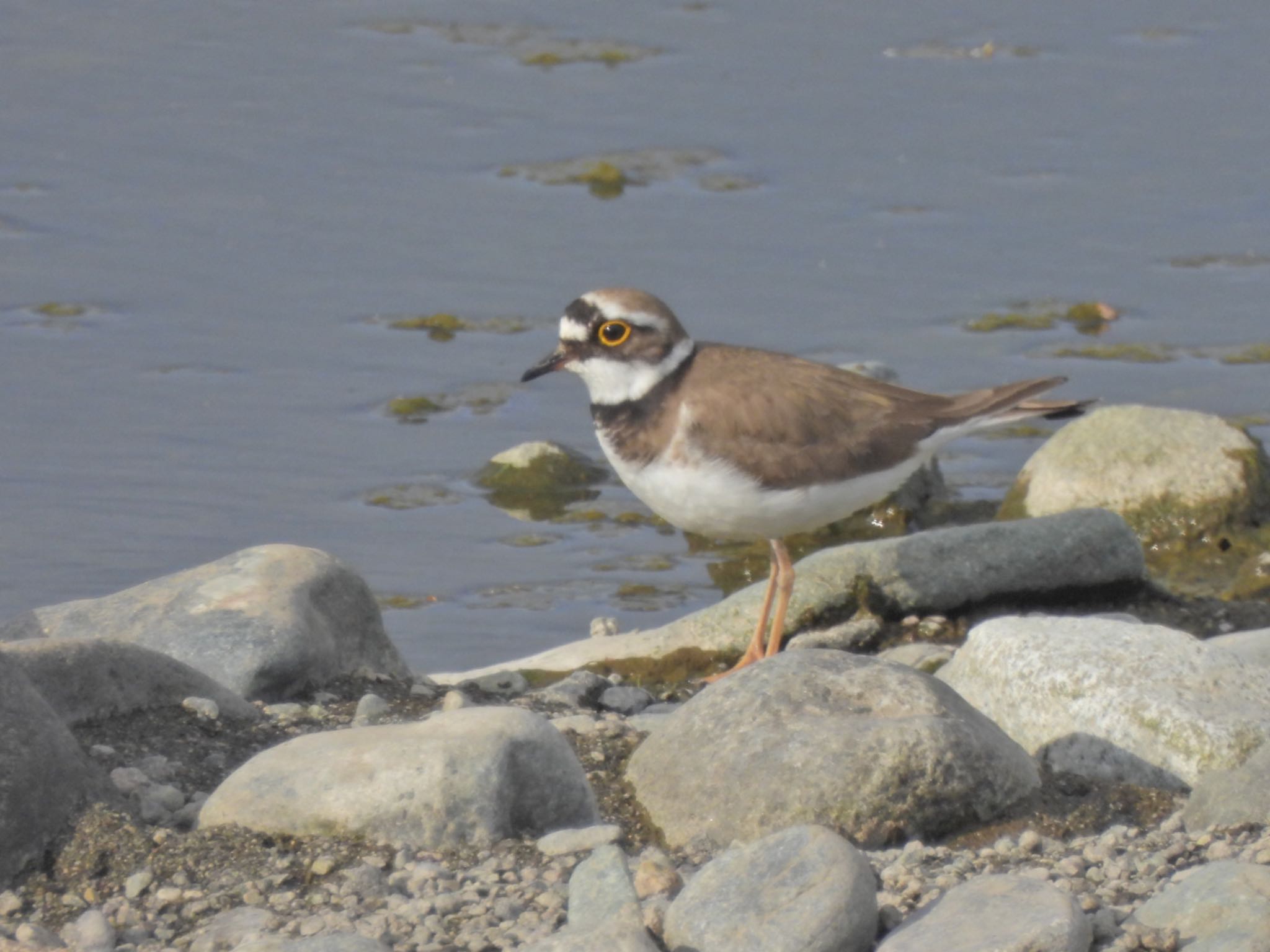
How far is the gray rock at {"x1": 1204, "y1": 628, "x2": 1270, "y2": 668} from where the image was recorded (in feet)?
19.3

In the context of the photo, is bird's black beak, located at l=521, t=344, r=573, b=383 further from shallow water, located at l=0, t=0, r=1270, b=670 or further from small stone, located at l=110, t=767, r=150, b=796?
small stone, located at l=110, t=767, r=150, b=796

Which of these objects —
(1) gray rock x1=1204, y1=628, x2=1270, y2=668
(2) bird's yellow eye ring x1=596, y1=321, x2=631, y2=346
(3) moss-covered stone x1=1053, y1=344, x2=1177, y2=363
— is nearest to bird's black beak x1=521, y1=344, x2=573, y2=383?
(2) bird's yellow eye ring x1=596, y1=321, x2=631, y2=346

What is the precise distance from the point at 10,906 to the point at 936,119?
9115 millimetres

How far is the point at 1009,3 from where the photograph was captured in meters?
14.1

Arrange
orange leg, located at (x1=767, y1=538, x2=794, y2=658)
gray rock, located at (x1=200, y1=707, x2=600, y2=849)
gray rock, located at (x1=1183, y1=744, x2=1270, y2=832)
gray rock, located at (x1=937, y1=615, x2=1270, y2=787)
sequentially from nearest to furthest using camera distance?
gray rock, located at (x1=200, y1=707, x2=600, y2=849), gray rock, located at (x1=1183, y1=744, x2=1270, y2=832), gray rock, located at (x1=937, y1=615, x2=1270, y2=787), orange leg, located at (x1=767, y1=538, x2=794, y2=658)

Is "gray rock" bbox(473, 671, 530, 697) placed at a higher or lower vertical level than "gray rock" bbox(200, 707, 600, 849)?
lower

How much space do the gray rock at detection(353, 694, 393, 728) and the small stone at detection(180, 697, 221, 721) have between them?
1.32 ft

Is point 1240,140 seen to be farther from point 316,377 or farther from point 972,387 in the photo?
point 316,377

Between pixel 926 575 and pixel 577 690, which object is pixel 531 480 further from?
pixel 577 690

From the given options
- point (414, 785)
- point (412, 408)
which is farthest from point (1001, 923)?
point (412, 408)

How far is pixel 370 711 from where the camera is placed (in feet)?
17.4

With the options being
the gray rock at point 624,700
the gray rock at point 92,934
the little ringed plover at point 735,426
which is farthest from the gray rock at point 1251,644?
the gray rock at point 92,934

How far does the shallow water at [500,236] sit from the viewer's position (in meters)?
8.05

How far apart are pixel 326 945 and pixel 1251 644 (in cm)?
361
